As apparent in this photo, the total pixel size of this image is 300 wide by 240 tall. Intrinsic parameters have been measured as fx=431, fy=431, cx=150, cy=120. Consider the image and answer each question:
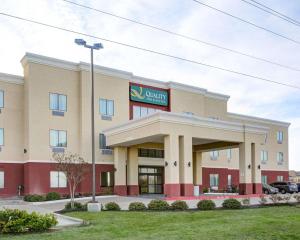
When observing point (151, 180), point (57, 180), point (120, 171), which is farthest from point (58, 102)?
point (151, 180)

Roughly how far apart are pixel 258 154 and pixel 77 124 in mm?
15052

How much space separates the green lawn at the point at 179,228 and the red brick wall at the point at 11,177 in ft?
55.0

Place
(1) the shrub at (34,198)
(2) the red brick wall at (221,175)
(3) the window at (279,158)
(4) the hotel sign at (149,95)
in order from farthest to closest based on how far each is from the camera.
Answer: (3) the window at (279,158)
(2) the red brick wall at (221,175)
(4) the hotel sign at (149,95)
(1) the shrub at (34,198)

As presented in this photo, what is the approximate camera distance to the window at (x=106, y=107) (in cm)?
3709

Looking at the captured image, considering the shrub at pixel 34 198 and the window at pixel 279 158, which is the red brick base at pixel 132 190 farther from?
the window at pixel 279 158

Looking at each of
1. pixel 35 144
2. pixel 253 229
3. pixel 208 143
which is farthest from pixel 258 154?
pixel 253 229

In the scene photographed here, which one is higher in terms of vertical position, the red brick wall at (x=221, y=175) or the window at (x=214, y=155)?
the window at (x=214, y=155)

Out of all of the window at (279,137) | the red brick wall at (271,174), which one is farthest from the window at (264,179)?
the window at (279,137)

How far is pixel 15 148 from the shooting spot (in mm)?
33875

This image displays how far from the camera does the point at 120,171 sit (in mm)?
35844

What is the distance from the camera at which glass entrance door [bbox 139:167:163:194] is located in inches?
1558

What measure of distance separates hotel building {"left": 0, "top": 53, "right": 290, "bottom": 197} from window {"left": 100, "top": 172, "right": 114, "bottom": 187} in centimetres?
9

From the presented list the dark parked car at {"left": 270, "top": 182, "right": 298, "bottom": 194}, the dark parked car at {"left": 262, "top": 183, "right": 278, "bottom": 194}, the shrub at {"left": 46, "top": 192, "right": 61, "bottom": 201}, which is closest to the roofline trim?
the shrub at {"left": 46, "top": 192, "right": 61, "bottom": 201}

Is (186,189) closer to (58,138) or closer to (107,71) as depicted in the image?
(58,138)
